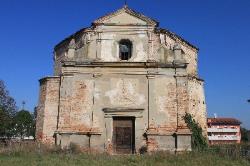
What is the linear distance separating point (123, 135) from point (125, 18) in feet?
21.6

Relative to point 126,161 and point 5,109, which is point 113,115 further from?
point 5,109

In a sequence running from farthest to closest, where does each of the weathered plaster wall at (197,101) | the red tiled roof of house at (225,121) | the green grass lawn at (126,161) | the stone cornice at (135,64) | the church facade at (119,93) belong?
the red tiled roof of house at (225,121), the weathered plaster wall at (197,101), the stone cornice at (135,64), the church facade at (119,93), the green grass lawn at (126,161)

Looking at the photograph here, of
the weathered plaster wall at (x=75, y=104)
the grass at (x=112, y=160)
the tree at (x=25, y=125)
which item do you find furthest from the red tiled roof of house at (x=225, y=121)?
the grass at (x=112, y=160)

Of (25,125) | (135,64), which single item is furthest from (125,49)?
(25,125)

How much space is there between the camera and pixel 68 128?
740 inches

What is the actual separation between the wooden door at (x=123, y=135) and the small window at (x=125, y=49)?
356 centimetres

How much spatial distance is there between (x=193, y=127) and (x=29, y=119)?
1265 inches

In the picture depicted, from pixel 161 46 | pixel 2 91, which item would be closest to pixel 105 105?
pixel 161 46

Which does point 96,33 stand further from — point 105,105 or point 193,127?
point 193,127

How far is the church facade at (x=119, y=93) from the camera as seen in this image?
61.3 feet

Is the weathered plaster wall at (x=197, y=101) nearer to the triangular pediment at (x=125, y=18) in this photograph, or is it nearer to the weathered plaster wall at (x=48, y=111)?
the triangular pediment at (x=125, y=18)

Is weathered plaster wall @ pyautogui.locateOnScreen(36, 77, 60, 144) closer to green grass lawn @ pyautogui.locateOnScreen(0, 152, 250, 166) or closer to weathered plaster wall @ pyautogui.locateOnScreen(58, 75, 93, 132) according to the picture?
→ weathered plaster wall @ pyautogui.locateOnScreen(58, 75, 93, 132)

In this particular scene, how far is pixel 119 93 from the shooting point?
1922cm

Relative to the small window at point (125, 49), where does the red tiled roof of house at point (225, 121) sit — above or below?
below
